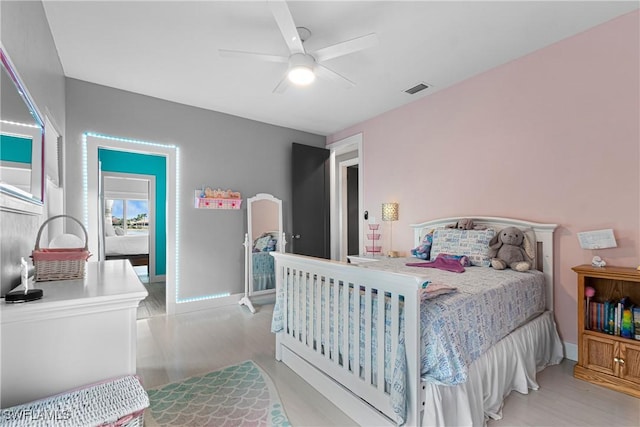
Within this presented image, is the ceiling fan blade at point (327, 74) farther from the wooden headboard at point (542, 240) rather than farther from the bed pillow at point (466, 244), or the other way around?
the wooden headboard at point (542, 240)

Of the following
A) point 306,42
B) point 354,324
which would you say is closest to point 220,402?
point 354,324

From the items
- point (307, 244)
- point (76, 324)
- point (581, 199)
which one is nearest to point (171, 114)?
point (307, 244)

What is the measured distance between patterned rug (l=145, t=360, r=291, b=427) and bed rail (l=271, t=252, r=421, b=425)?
354mm

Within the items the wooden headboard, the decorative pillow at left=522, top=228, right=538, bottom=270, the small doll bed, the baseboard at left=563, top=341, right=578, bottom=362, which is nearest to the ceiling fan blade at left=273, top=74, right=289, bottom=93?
the wooden headboard

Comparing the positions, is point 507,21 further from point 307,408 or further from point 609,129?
point 307,408

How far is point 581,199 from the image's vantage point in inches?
93.0

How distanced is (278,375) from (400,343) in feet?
3.86

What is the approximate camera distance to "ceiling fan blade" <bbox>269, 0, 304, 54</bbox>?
5.46 feet

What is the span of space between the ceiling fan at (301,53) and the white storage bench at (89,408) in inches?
76.7

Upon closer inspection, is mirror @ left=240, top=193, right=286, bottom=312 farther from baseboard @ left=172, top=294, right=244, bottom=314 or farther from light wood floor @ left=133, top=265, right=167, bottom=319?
light wood floor @ left=133, top=265, right=167, bottom=319

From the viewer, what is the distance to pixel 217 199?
395 centimetres

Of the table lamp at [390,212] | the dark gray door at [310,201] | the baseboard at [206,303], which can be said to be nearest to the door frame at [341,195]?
the dark gray door at [310,201]

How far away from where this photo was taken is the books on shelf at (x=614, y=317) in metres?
1.99

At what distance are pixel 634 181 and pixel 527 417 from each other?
71.9 inches
